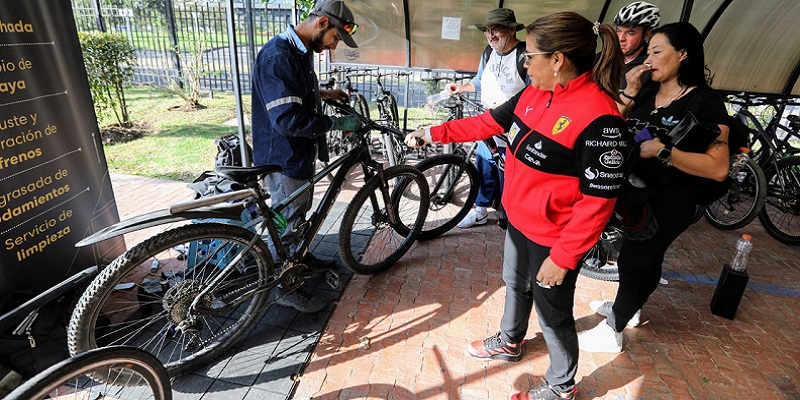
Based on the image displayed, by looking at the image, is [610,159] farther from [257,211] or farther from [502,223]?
[502,223]

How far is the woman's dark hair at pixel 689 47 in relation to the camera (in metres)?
2.33

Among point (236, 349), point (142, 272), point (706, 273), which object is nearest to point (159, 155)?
point (142, 272)

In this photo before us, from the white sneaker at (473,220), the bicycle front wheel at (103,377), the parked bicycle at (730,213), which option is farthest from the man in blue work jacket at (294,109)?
the parked bicycle at (730,213)

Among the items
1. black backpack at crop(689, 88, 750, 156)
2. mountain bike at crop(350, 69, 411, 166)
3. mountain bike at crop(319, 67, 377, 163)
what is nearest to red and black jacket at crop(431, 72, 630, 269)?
black backpack at crop(689, 88, 750, 156)

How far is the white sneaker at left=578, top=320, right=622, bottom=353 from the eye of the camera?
302 cm

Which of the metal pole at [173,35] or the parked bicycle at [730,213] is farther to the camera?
the metal pole at [173,35]

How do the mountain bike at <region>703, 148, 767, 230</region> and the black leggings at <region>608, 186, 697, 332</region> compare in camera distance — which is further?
the mountain bike at <region>703, 148, 767, 230</region>

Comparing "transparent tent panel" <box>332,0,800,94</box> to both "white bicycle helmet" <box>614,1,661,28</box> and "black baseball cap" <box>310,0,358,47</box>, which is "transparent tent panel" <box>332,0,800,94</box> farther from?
"black baseball cap" <box>310,0,358,47</box>

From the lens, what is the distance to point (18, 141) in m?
2.37

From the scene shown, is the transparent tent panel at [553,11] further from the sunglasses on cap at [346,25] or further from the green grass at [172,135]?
the sunglasses on cap at [346,25]

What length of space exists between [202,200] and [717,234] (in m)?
5.47

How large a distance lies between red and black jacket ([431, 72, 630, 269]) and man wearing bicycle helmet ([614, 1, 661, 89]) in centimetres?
141

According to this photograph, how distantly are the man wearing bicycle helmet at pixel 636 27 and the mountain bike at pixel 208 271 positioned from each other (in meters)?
1.84

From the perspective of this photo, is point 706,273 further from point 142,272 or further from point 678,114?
point 142,272
